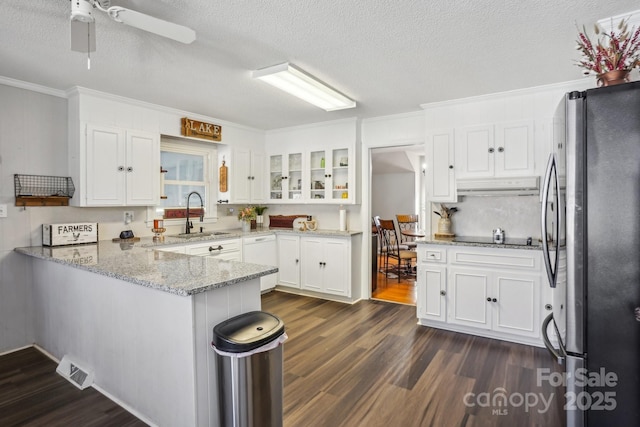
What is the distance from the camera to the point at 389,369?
104 inches

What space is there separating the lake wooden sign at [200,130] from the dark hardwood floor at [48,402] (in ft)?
8.76

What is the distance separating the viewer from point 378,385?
2.41 m

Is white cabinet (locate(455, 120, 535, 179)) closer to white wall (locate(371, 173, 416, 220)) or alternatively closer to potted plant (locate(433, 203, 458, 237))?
potted plant (locate(433, 203, 458, 237))

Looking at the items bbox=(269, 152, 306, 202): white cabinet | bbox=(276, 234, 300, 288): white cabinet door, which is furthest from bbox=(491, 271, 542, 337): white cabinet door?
bbox=(269, 152, 306, 202): white cabinet

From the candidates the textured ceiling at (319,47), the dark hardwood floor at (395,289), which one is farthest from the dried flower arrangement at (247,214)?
the dark hardwood floor at (395,289)

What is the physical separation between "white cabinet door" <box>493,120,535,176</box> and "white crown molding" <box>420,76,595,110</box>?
278mm

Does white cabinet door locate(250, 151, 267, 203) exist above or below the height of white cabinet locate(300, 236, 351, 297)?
above

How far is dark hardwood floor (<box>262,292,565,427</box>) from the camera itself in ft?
6.79

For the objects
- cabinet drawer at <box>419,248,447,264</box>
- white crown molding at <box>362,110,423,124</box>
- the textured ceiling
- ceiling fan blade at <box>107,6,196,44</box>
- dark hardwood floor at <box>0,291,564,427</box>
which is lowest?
dark hardwood floor at <box>0,291,564,427</box>

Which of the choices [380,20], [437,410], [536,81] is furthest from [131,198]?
[536,81]

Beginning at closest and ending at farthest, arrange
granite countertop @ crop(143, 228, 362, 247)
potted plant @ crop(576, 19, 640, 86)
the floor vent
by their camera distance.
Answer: potted plant @ crop(576, 19, 640, 86) → the floor vent → granite countertop @ crop(143, 228, 362, 247)

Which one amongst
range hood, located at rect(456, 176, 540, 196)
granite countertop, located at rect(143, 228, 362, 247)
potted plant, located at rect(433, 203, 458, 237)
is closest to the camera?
range hood, located at rect(456, 176, 540, 196)

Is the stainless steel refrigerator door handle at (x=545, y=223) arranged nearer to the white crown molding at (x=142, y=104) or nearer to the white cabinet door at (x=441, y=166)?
the white cabinet door at (x=441, y=166)

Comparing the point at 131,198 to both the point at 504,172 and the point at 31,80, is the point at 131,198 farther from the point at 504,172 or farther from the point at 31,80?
the point at 504,172
